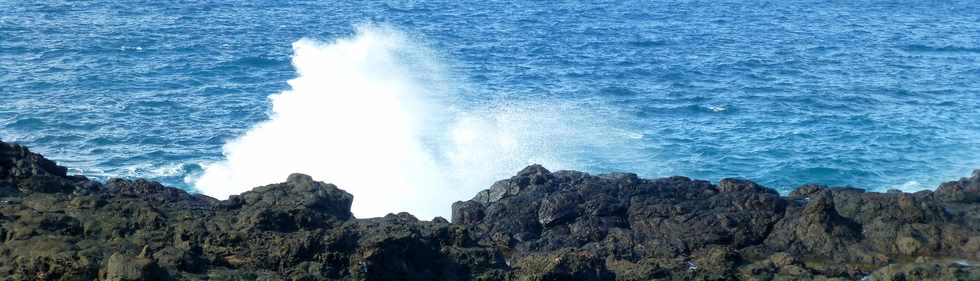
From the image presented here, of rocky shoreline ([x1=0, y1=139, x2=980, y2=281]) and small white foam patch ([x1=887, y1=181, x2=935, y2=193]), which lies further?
small white foam patch ([x1=887, y1=181, x2=935, y2=193])

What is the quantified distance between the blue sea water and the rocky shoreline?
A: 9.23 metres

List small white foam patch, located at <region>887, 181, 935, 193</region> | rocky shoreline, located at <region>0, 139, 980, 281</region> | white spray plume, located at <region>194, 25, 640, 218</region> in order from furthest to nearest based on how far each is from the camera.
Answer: small white foam patch, located at <region>887, 181, 935, 193</region> → white spray plume, located at <region>194, 25, 640, 218</region> → rocky shoreline, located at <region>0, 139, 980, 281</region>

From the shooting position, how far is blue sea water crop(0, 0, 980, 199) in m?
33.7

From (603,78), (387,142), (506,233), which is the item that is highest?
(603,78)

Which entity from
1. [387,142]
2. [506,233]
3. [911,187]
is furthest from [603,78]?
[506,233]

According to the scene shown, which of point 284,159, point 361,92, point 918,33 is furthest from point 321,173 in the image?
point 918,33

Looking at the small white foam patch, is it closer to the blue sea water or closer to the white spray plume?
the blue sea water

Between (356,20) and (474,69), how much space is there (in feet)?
50.7

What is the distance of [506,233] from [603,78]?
2423 cm

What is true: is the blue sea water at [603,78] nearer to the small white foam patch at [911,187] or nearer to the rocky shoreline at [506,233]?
the small white foam patch at [911,187]

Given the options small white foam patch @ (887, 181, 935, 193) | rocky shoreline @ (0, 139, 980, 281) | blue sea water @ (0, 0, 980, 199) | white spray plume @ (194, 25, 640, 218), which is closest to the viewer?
rocky shoreline @ (0, 139, 980, 281)

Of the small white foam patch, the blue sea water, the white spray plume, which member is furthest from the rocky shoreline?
the blue sea water

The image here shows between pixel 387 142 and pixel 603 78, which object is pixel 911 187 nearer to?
pixel 387 142

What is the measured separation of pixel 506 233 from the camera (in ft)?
70.2
